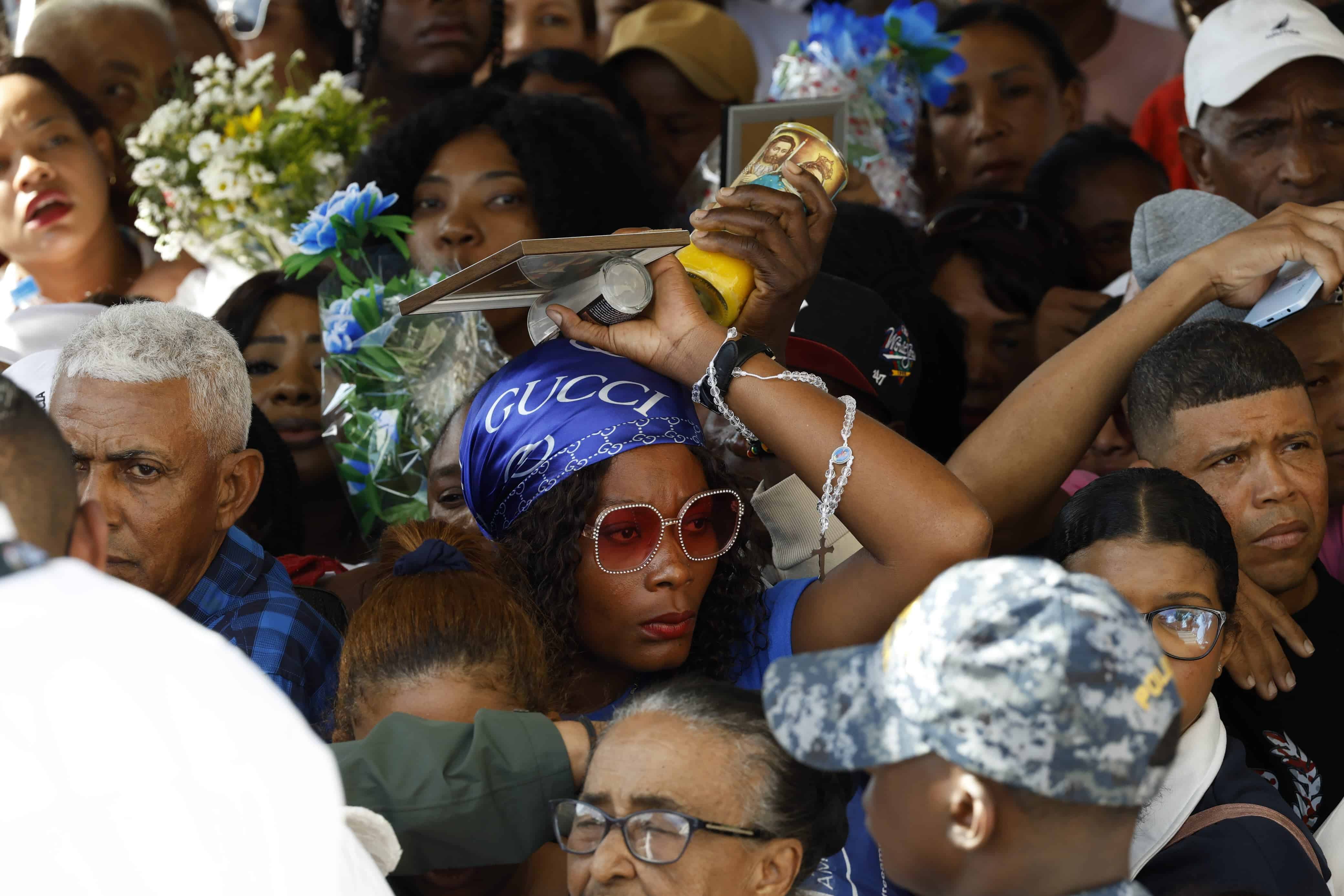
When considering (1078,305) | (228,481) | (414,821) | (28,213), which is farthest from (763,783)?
(28,213)

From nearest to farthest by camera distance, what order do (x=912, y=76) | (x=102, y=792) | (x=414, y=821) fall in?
(x=102, y=792) → (x=414, y=821) → (x=912, y=76)

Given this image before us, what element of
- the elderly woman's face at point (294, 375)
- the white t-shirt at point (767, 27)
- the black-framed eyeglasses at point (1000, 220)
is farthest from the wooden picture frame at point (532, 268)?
the white t-shirt at point (767, 27)

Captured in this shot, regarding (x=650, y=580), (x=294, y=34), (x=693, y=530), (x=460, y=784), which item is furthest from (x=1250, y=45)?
(x=294, y=34)

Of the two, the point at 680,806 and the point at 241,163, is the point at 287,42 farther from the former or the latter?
the point at 680,806

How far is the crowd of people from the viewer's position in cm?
131

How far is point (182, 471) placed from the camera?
236cm

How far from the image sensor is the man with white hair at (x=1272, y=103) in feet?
11.3

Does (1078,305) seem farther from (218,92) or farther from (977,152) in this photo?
(218,92)

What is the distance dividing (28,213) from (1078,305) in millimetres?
3012

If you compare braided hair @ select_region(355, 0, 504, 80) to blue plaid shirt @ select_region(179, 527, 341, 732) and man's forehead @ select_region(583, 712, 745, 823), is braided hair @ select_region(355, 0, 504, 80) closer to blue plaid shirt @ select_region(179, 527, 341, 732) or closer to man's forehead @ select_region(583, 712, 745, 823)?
blue plaid shirt @ select_region(179, 527, 341, 732)

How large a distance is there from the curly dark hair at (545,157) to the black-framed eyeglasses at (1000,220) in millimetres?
880

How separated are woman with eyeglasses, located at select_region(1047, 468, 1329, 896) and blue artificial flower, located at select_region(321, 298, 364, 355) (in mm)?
1728

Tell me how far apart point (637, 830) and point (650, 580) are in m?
0.62

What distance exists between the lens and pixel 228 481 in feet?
8.12
